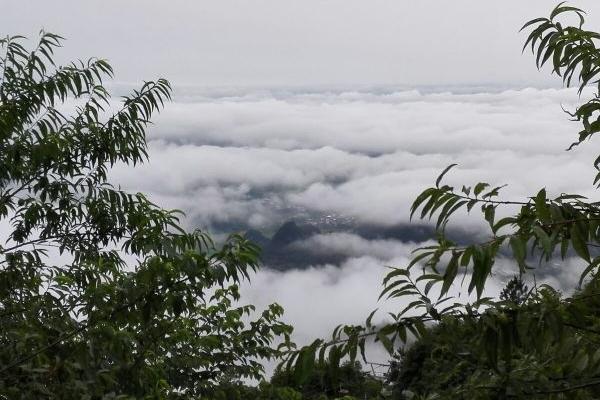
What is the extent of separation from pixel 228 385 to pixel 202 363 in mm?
800

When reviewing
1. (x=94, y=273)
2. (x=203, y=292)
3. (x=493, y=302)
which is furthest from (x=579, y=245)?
(x=94, y=273)

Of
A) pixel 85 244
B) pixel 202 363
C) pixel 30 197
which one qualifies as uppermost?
pixel 30 197

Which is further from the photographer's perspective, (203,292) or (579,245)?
(203,292)

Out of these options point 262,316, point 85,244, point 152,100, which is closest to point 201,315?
point 262,316

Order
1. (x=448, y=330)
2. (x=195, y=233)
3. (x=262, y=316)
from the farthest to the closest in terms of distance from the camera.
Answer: (x=262, y=316), (x=195, y=233), (x=448, y=330)

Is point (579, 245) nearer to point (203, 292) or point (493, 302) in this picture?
point (493, 302)

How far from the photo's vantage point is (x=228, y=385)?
5133 millimetres

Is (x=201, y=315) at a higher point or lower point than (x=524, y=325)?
lower

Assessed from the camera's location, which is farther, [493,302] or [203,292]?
[203,292]

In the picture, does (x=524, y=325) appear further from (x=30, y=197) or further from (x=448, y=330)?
→ (x=30, y=197)

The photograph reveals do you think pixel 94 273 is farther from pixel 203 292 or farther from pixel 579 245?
pixel 579 245

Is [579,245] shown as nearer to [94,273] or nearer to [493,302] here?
[493,302]

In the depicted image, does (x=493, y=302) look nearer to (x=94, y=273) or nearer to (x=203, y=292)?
(x=203, y=292)

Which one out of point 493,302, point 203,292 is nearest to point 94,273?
point 203,292
